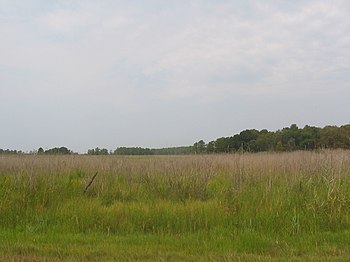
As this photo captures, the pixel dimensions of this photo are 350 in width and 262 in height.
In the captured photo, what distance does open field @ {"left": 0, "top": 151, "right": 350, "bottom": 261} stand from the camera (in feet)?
18.1

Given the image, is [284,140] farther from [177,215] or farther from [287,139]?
[177,215]

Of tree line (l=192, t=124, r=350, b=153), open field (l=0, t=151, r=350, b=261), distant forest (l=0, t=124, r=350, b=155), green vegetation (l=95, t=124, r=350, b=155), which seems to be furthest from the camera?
tree line (l=192, t=124, r=350, b=153)

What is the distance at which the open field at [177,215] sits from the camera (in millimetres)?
5508

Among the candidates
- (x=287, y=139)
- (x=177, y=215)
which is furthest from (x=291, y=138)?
(x=177, y=215)

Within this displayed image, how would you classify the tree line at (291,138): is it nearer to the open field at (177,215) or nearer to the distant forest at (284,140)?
the distant forest at (284,140)

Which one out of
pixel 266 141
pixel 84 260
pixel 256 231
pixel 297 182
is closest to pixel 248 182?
pixel 297 182

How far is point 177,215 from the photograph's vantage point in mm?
7469

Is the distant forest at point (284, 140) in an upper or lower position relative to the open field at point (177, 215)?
upper

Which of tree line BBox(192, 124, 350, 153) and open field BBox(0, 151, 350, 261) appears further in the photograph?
tree line BBox(192, 124, 350, 153)

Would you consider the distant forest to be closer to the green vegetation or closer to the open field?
the green vegetation

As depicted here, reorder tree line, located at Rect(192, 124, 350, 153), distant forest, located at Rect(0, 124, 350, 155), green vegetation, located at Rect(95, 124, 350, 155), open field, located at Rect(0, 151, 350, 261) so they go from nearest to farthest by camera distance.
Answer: open field, located at Rect(0, 151, 350, 261) → distant forest, located at Rect(0, 124, 350, 155) → green vegetation, located at Rect(95, 124, 350, 155) → tree line, located at Rect(192, 124, 350, 153)

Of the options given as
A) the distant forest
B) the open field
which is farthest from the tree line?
the open field

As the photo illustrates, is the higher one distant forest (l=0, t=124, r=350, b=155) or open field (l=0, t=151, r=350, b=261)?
distant forest (l=0, t=124, r=350, b=155)

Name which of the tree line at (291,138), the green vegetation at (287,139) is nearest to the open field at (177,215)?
the green vegetation at (287,139)
